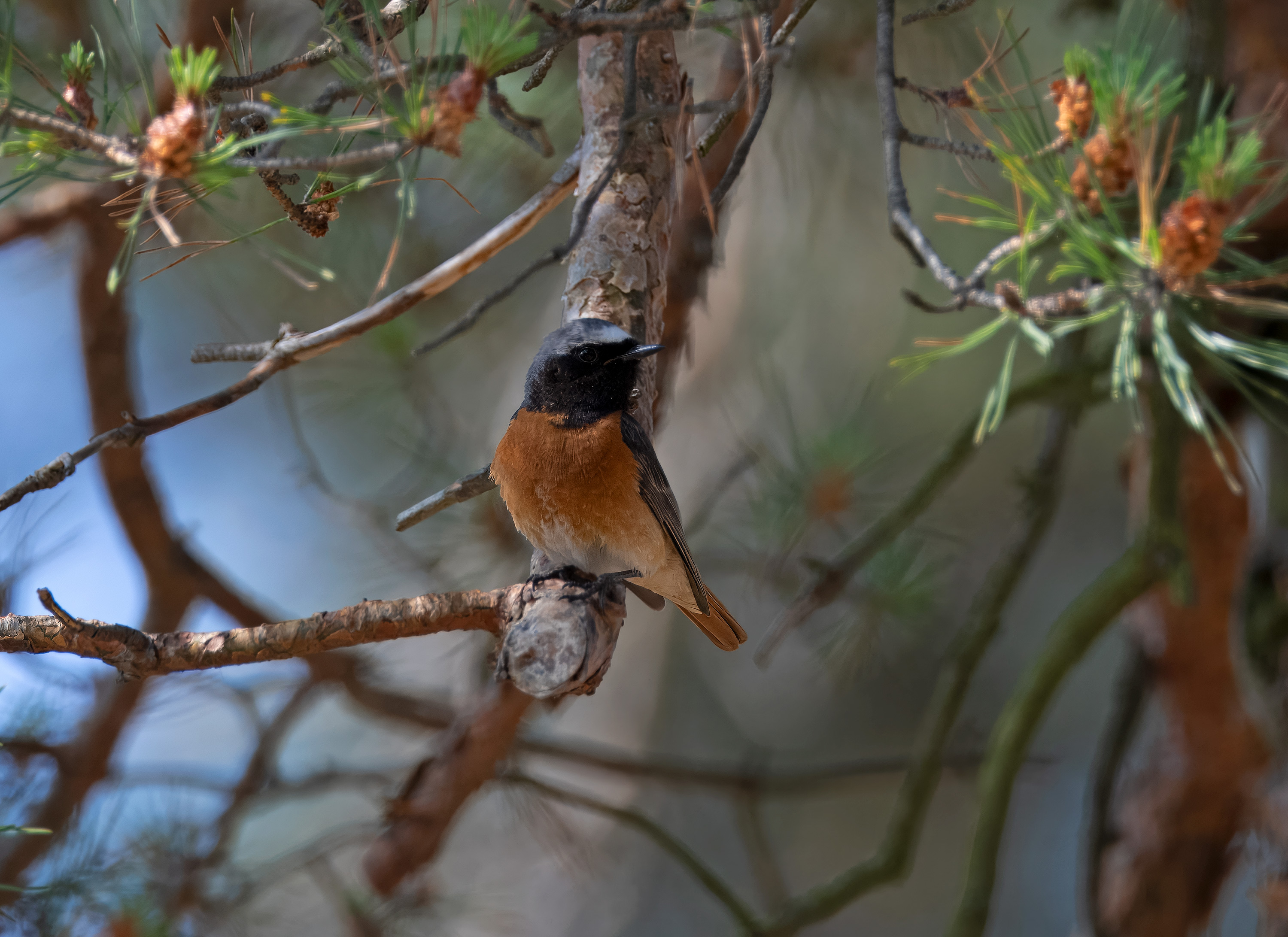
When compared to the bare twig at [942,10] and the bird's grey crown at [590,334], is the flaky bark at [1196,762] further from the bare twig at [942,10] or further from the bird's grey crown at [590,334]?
the bird's grey crown at [590,334]

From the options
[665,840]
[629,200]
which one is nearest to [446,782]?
[665,840]

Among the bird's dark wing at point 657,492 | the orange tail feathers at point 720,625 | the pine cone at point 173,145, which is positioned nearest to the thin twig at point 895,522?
the orange tail feathers at point 720,625

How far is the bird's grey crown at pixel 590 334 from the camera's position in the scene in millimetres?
2348

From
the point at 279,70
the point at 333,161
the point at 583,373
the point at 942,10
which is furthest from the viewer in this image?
the point at 583,373

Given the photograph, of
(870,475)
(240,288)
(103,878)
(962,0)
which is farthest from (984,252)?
(103,878)

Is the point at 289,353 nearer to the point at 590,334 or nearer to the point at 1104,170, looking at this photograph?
the point at 590,334

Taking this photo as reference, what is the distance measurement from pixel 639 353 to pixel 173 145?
130 cm

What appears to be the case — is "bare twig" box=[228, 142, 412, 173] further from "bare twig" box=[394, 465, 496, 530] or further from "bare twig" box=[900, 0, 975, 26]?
"bare twig" box=[900, 0, 975, 26]

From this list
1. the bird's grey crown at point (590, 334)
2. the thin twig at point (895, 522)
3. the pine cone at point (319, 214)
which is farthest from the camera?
the thin twig at point (895, 522)

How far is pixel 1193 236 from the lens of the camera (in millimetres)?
1628

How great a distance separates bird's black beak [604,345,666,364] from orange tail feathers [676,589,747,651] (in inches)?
36.8

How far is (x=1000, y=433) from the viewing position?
714 cm

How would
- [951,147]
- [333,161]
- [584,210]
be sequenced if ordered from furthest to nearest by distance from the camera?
[951,147] → [584,210] → [333,161]

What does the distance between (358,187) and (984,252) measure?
5186mm
